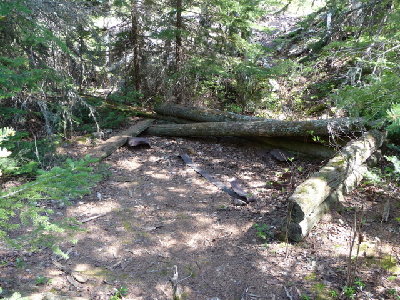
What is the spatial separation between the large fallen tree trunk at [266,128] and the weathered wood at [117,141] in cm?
38

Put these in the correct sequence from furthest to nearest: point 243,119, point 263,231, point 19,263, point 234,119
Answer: point 234,119, point 243,119, point 263,231, point 19,263

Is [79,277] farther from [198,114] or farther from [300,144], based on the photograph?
[198,114]

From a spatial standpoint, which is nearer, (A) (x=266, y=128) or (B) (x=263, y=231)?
(B) (x=263, y=231)

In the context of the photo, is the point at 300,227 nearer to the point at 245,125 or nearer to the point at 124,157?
the point at 245,125

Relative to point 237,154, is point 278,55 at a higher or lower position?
higher

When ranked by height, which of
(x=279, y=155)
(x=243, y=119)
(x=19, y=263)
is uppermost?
(x=243, y=119)

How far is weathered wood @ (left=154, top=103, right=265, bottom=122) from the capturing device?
31.9 ft

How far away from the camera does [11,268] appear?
414 centimetres

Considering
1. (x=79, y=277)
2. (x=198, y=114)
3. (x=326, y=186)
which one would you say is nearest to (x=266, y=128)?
(x=198, y=114)

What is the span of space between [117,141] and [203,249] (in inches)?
202

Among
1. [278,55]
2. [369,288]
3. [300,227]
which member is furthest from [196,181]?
[278,55]

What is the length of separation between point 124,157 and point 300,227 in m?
5.46

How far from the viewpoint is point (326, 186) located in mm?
5320

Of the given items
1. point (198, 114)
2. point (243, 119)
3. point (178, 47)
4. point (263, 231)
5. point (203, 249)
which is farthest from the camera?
point (178, 47)
